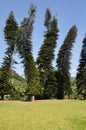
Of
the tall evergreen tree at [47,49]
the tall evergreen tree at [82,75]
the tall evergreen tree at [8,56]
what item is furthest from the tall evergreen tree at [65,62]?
the tall evergreen tree at [8,56]

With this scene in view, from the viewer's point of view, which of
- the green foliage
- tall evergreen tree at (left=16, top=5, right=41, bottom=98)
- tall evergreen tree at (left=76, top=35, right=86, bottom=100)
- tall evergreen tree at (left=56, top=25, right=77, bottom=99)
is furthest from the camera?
A: tall evergreen tree at (left=56, top=25, right=77, bottom=99)

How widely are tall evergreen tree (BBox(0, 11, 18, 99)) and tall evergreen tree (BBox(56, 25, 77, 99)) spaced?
1267cm

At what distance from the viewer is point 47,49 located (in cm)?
6431

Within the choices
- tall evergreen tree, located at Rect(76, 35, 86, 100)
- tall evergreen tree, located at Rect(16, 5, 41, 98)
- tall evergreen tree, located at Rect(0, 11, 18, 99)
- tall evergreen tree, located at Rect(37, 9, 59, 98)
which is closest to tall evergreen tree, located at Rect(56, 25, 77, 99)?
tall evergreen tree, located at Rect(76, 35, 86, 100)

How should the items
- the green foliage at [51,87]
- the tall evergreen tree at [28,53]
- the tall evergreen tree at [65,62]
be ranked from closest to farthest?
the tall evergreen tree at [28,53], the green foliage at [51,87], the tall evergreen tree at [65,62]

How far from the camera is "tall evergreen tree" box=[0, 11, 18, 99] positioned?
189 feet

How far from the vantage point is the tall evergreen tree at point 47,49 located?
63638mm

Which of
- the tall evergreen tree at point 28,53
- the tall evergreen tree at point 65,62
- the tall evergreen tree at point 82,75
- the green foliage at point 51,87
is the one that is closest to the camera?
the tall evergreen tree at point 28,53

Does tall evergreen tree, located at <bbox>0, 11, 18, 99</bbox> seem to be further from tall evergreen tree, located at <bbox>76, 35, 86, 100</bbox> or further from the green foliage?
tall evergreen tree, located at <bbox>76, 35, 86, 100</bbox>

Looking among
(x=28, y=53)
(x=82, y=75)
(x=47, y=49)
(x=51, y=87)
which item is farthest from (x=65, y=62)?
(x=28, y=53)

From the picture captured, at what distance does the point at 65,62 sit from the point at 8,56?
14152mm

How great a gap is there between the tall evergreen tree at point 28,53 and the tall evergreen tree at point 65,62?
981 cm

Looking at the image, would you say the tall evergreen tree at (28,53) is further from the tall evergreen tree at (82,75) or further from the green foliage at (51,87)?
the tall evergreen tree at (82,75)

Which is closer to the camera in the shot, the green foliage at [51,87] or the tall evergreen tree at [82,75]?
the green foliage at [51,87]
